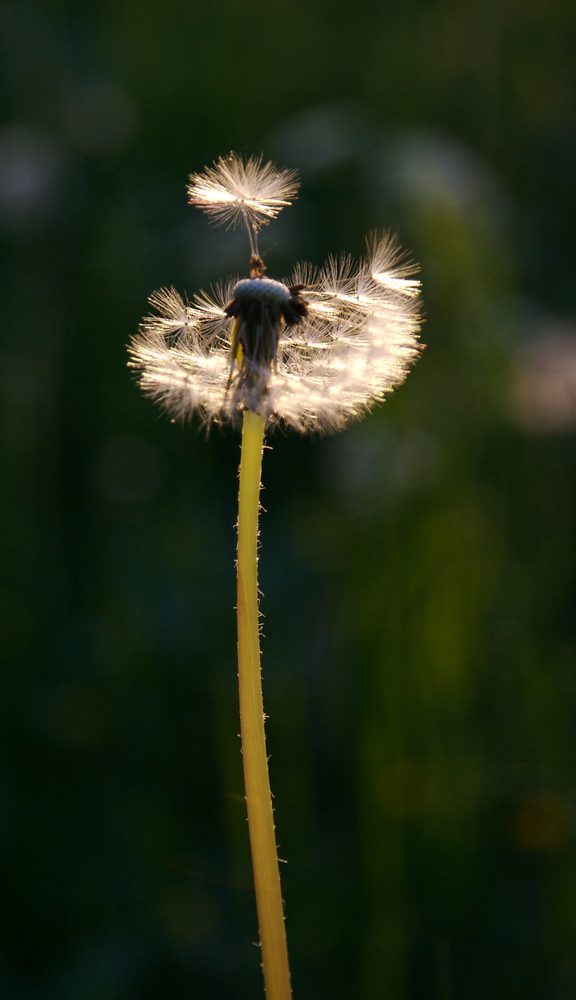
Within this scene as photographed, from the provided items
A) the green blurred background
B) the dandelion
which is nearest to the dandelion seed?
the dandelion

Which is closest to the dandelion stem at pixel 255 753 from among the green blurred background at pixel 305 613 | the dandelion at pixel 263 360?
the dandelion at pixel 263 360

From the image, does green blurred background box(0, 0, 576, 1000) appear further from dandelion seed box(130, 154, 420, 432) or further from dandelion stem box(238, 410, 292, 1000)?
dandelion seed box(130, 154, 420, 432)

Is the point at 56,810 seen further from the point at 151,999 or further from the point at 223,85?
the point at 223,85

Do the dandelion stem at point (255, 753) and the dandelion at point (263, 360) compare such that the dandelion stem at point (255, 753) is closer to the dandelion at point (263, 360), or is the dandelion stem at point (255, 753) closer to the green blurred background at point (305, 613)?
the dandelion at point (263, 360)

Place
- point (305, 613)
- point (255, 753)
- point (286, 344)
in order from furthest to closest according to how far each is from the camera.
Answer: point (305, 613) < point (286, 344) < point (255, 753)

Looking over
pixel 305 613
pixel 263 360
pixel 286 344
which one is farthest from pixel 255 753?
pixel 305 613

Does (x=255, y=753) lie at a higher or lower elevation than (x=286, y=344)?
A: lower

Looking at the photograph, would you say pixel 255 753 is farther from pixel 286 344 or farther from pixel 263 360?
pixel 286 344
